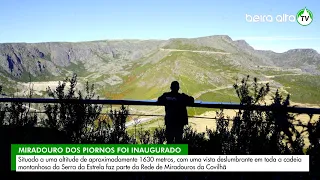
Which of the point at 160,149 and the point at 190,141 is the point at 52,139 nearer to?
the point at 160,149

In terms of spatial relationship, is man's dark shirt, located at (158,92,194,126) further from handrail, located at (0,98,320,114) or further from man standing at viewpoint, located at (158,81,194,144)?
handrail, located at (0,98,320,114)

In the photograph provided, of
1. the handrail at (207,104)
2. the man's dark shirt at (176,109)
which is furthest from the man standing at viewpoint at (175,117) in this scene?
the handrail at (207,104)

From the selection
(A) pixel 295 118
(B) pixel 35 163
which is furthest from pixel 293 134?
(B) pixel 35 163

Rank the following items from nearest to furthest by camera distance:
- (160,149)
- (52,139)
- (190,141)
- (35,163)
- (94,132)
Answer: (35,163), (160,149), (52,139), (190,141), (94,132)

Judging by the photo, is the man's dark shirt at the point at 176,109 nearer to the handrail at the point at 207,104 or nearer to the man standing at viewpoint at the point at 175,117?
the man standing at viewpoint at the point at 175,117

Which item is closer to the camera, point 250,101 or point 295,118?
point 295,118

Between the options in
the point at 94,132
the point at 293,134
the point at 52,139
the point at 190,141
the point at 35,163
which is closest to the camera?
the point at 293,134
